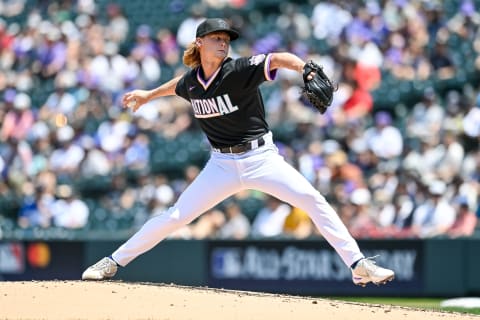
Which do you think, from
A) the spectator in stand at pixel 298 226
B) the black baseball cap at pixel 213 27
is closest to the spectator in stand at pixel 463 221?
the spectator in stand at pixel 298 226

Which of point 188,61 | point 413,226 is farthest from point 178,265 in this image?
point 188,61

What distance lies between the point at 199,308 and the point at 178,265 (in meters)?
6.43

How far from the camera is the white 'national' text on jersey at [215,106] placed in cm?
706

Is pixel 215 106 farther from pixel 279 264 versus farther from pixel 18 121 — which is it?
pixel 18 121

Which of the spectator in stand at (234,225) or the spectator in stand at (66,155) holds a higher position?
the spectator in stand at (66,155)

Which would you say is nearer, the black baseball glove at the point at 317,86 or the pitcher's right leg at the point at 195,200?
the black baseball glove at the point at 317,86

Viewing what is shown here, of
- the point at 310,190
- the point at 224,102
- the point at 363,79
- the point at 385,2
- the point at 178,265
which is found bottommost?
the point at 178,265

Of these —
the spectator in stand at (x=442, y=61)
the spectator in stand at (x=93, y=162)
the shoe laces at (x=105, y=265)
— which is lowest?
the shoe laces at (x=105, y=265)

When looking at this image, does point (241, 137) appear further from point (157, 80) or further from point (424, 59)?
point (157, 80)

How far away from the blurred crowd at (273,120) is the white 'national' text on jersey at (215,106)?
5650mm

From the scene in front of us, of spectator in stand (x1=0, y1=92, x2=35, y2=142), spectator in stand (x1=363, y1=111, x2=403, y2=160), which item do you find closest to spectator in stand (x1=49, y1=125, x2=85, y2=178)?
spectator in stand (x1=0, y1=92, x2=35, y2=142)

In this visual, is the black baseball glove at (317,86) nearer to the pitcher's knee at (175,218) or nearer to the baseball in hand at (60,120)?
the pitcher's knee at (175,218)

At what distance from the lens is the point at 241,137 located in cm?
709

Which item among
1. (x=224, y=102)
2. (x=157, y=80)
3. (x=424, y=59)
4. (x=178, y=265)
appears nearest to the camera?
(x=224, y=102)
